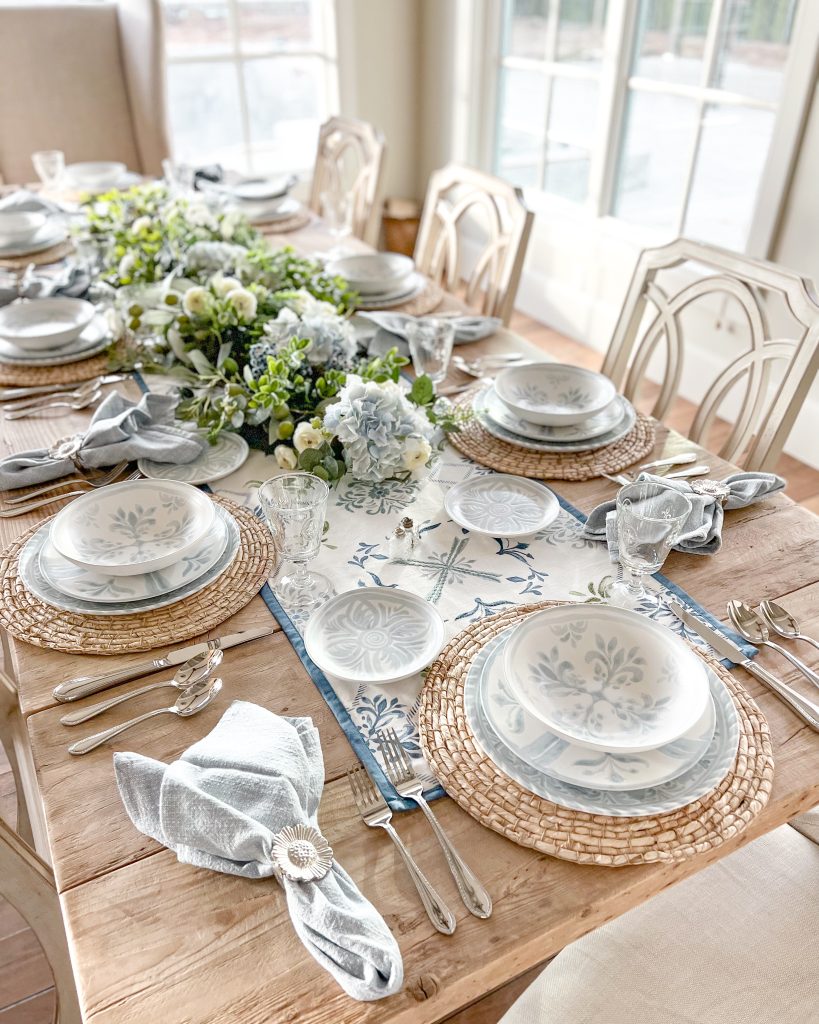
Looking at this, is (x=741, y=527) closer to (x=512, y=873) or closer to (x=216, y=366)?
(x=512, y=873)

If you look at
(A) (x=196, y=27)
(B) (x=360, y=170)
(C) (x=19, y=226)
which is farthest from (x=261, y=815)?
(A) (x=196, y=27)

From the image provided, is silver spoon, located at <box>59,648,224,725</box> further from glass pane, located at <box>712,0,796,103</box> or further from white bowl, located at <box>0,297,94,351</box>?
glass pane, located at <box>712,0,796,103</box>

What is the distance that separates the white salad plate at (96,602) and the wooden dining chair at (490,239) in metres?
1.12

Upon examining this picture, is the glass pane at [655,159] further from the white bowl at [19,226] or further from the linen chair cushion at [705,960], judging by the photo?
the linen chair cushion at [705,960]

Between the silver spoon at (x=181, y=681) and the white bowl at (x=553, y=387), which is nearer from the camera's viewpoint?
the silver spoon at (x=181, y=681)

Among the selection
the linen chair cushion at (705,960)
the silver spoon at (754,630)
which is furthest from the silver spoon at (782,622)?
the linen chair cushion at (705,960)

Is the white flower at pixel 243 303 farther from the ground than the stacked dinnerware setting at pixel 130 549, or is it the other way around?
the white flower at pixel 243 303

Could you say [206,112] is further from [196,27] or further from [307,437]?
[307,437]

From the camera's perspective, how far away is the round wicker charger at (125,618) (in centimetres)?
90

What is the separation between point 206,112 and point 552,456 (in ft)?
10.4

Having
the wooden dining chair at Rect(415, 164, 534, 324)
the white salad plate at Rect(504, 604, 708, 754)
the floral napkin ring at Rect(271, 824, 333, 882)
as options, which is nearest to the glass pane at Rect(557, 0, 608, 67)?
the wooden dining chair at Rect(415, 164, 534, 324)

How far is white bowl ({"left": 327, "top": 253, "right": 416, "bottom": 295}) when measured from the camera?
178 cm

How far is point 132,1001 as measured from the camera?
0.59 m

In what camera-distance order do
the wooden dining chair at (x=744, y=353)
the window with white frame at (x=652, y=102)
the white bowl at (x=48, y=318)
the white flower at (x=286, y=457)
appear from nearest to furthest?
the white flower at (x=286, y=457) < the wooden dining chair at (x=744, y=353) < the white bowl at (x=48, y=318) < the window with white frame at (x=652, y=102)
